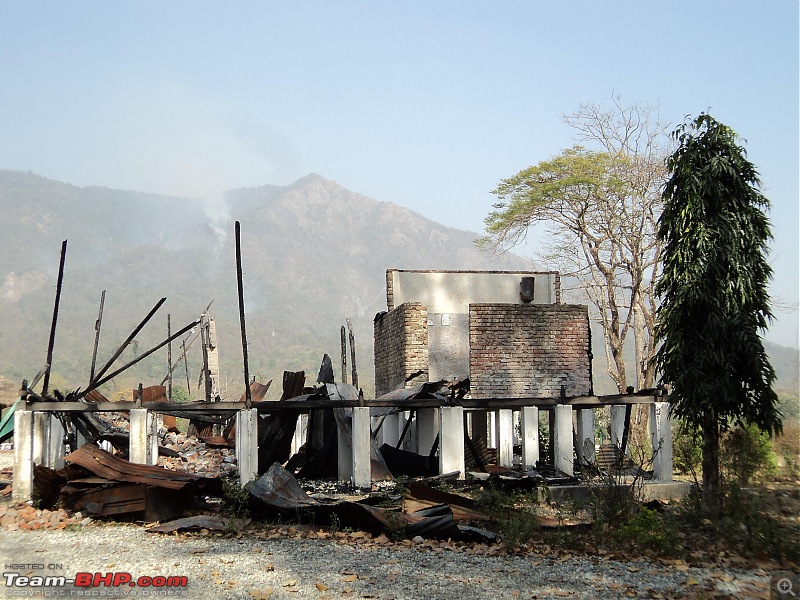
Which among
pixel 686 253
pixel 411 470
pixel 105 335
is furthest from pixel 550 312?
pixel 105 335

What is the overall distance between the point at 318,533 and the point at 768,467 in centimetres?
1219

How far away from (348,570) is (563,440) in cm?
825

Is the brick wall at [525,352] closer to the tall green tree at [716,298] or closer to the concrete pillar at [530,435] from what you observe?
the concrete pillar at [530,435]

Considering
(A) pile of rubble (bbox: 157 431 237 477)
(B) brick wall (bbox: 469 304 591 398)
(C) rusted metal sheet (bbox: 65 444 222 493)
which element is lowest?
(A) pile of rubble (bbox: 157 431 237 477)

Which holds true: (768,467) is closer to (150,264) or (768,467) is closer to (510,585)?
(510,585)

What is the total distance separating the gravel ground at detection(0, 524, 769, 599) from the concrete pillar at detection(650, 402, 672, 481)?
7087 millimetres

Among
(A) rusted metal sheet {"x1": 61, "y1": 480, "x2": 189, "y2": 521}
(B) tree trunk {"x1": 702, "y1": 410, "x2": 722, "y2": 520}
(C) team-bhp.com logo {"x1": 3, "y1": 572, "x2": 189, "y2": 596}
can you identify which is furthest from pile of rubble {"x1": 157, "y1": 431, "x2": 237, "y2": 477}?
(B) tree trunk {"x1": 702, "y1": 410, "x2": 722, "y2": 520}

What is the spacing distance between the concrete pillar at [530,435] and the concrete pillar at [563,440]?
69 centimetres

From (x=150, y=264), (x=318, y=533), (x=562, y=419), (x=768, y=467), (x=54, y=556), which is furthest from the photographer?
(x=150, y=264)

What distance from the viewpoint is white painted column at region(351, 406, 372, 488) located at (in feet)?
50.8

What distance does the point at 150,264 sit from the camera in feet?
507

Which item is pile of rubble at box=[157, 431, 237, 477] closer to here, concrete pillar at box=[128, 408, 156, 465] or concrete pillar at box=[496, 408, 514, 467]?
concrete pillar at box=[128, 408, 156, 465]

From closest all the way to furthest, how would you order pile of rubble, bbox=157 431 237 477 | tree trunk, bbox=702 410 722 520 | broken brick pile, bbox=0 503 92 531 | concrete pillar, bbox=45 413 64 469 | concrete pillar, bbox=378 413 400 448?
1. broken brick pile, bbox=0 503 92 531
2. tree trunk, bbox=702 410 722 520
3. concrete pillar, bbox=45 413 64 469
4. pile of rubble, bbox=157 431 237 477
5. concrete pillar, bbox=378 413 400 448

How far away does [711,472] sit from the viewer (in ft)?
41.9
